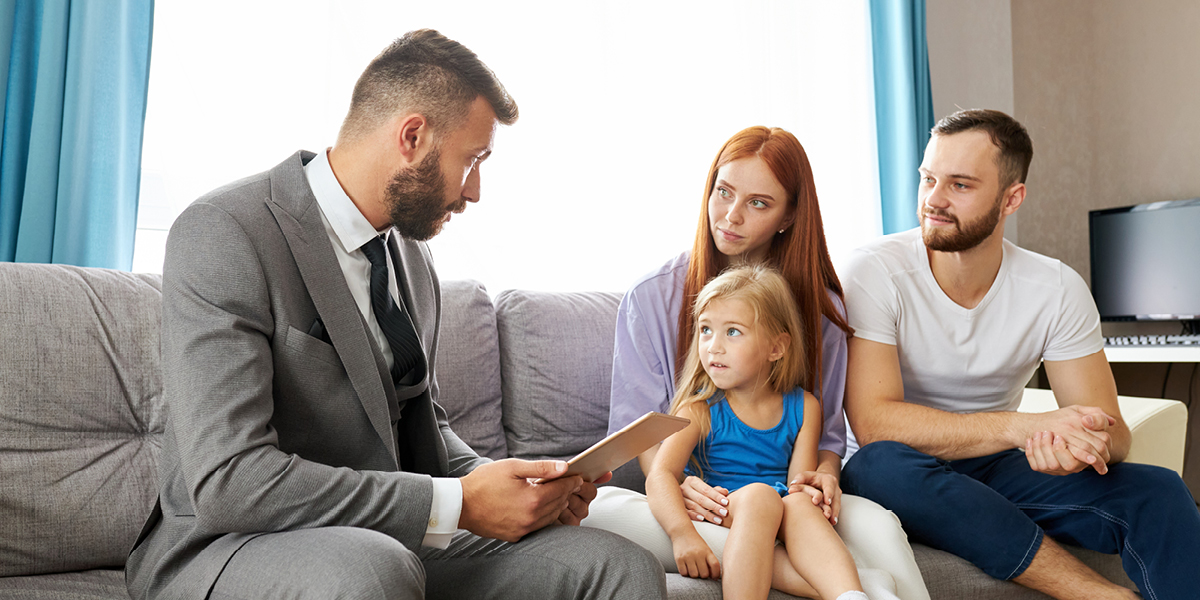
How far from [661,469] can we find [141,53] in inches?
61.8

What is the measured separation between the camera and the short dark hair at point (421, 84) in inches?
48.3

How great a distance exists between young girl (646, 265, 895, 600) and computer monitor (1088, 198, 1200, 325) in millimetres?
2500

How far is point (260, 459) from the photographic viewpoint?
0.99 m

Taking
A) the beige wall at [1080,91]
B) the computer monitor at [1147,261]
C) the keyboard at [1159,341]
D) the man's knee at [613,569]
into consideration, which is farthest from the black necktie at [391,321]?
the computer monitor at [1147,261]

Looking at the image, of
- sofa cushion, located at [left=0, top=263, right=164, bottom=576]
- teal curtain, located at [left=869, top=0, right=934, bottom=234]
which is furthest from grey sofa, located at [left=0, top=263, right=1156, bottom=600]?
teal curtain, located at [left=869, top=0, right=934, bottom=234]

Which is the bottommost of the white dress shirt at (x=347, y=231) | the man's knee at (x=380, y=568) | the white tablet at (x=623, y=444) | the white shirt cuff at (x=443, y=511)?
the man's knee at (x=380, y=568)

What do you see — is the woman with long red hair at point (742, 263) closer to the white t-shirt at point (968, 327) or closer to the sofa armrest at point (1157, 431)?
the white t-shirt at point (968, 327)

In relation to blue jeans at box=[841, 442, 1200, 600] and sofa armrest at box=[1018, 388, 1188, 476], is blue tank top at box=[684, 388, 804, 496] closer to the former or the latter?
blue jeans at box=[841, 442, 1200, 600]

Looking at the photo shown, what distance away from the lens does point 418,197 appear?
1227 mm

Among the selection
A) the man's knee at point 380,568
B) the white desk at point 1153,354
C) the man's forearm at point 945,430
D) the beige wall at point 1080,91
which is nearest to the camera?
the man's knee at point 380,568

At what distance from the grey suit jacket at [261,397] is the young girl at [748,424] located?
57 cm

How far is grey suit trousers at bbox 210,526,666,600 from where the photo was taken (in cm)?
94

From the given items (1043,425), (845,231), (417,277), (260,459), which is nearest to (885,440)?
(1043,425)

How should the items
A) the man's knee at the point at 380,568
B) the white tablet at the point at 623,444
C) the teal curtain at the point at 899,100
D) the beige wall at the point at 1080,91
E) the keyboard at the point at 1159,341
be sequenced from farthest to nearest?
the beige wall at the point at 1080,91
the teal curtain at the point at 899,100
the keyboard at the point at 1159,341
the white tablet at the point at 623,444
the man's knee at the point at 380,568
